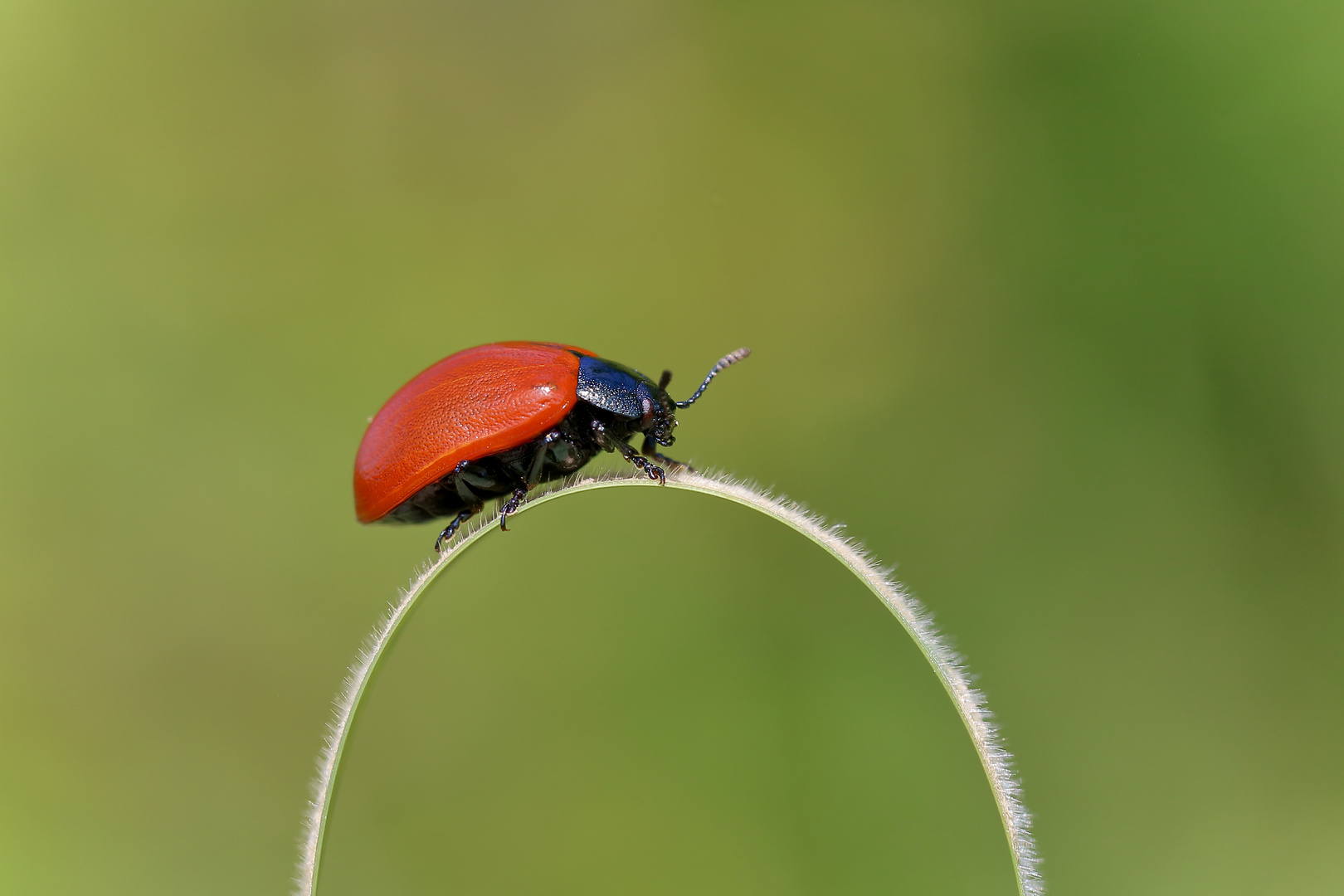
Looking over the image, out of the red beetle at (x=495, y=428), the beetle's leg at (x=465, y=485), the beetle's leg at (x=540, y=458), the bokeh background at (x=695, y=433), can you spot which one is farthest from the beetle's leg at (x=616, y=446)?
the bokeh background at (x=695, y=433)

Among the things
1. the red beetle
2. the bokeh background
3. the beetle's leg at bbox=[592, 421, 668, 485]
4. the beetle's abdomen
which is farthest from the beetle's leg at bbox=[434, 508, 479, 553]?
the bokeh background

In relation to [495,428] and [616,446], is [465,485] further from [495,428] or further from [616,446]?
[616,446]

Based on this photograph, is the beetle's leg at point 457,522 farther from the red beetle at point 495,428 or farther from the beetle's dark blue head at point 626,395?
the beetle's dark blue head at point 626,395

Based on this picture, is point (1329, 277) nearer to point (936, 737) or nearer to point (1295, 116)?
point (1295, 116)

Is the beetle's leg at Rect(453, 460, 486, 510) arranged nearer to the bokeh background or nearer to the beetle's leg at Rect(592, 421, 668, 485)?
the beetle's leg at Rect(592, 421, 668, 485)

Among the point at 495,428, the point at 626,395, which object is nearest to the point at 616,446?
the point at 626,395
